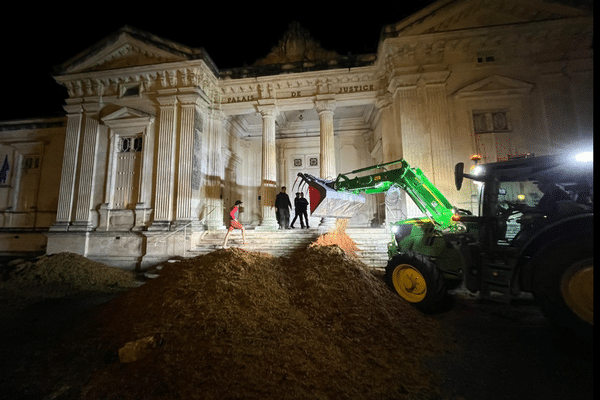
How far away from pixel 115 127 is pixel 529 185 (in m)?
14.3

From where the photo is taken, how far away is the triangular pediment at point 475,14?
8.20m

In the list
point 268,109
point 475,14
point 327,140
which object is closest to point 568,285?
point 327,140

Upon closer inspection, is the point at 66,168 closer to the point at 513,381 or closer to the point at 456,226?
the point at 456,226

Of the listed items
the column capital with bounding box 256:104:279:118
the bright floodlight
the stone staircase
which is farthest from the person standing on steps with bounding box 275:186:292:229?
the bright floodlight

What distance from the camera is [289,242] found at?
8109mm

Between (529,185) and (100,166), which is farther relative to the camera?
(100,166)

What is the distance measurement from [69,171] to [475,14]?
16.7 metres

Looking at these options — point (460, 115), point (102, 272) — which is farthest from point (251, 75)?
point (102, 272)

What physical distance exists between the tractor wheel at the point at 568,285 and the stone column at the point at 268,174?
25.4 feet

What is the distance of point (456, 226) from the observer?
13.2ft

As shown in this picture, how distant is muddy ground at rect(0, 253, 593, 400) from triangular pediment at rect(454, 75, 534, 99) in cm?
754

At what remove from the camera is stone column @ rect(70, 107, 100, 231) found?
9.69m

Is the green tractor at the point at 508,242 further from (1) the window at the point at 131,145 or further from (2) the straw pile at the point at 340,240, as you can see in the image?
(1) the window at the point at 131,145

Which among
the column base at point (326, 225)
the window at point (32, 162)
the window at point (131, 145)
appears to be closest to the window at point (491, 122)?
the column base at point (326, 225)
